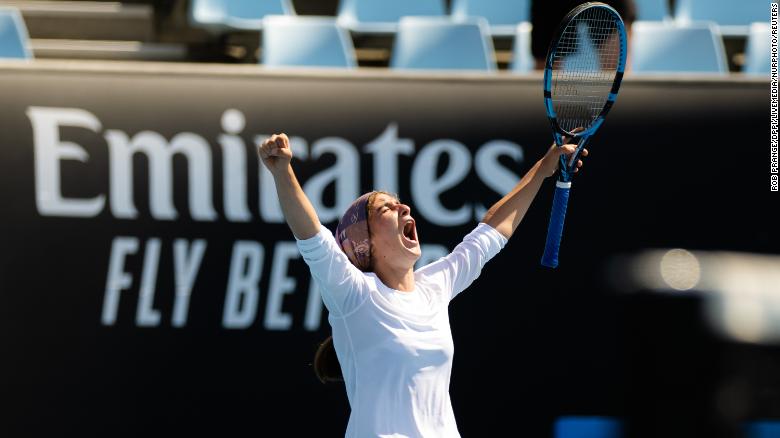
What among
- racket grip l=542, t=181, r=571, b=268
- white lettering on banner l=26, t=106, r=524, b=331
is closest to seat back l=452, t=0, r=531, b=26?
white lettering on banner l=26, t=106, r=524, b=331

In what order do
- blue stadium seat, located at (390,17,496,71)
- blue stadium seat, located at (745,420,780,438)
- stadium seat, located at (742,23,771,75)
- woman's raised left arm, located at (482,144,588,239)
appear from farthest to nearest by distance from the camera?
stadium seat, located at (742,23,771,75)
blue stadium seat, located at (390,17,496,71)
blue stadium seat, located at (745,420,780,438)
woman's raised left arm, located at (482,144,588,239)

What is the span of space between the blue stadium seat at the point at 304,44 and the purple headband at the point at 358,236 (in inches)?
111

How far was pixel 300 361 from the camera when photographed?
15.2 feet

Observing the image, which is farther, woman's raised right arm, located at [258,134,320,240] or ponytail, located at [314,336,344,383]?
ponytail, located at [314,336,344,383]

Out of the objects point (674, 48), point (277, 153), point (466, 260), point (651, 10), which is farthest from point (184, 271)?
point (651, 10)

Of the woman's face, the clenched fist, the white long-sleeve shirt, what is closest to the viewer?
the clenched fist

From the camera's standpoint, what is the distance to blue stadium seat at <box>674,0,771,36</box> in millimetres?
6812

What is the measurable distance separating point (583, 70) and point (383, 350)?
1.44 meters

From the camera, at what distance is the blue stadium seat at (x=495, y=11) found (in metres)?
6.90

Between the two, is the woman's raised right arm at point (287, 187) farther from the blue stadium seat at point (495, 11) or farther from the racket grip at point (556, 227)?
the blue stadium seat at point (495, 11)

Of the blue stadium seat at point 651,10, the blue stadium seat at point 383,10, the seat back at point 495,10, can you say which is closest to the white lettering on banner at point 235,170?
the blue stadium seat at point 383,10

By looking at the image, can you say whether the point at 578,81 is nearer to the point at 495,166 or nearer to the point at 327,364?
the point at 495,166

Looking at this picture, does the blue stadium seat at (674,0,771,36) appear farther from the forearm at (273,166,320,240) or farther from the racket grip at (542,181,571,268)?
the forearm at (273,166,320,240)

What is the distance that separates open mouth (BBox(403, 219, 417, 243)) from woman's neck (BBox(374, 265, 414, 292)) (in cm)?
9
